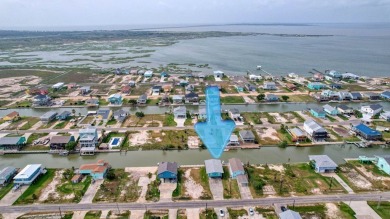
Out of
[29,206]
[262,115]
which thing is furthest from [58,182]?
[262,115]

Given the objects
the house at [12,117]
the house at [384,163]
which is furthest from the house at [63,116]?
the house at [384,163]

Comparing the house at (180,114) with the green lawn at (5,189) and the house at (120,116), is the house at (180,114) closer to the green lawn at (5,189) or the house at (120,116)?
the house at (120,116)

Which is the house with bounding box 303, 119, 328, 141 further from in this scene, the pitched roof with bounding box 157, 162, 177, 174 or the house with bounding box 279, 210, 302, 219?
the pitched roof with bounding box 157, 162, 177, 174

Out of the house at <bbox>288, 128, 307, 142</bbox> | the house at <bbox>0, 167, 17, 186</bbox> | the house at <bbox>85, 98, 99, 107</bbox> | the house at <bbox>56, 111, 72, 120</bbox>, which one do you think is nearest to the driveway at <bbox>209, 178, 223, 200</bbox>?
the house at <bbox>288, 128, 307, 142</bbox>

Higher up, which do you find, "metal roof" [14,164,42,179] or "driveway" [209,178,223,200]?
"metal roof" [14,164,42,179]

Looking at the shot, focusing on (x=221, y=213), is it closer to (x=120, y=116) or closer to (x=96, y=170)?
(x=96, y=170)

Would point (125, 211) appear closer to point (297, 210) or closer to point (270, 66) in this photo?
point (297, 210)
